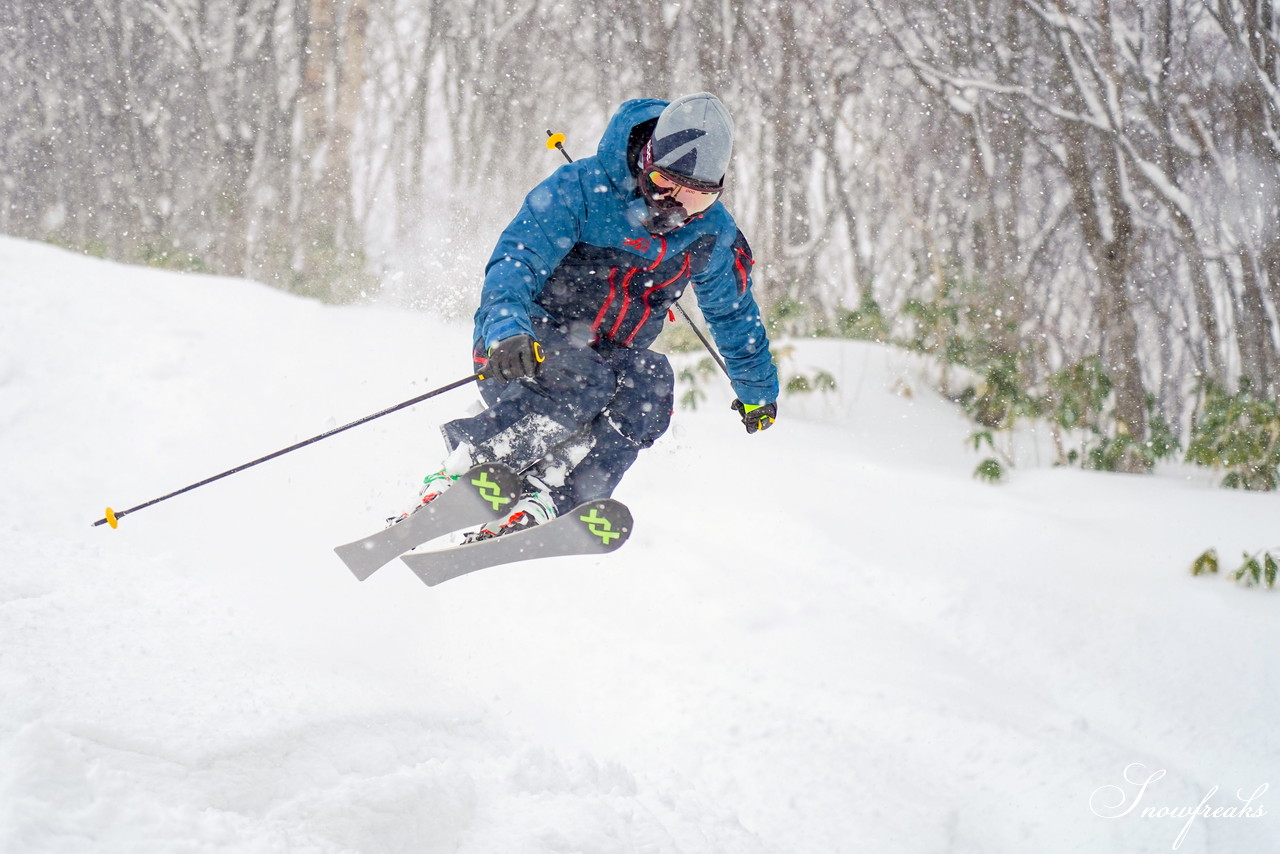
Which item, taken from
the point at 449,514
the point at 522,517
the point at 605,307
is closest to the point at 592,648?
the point at 522,517

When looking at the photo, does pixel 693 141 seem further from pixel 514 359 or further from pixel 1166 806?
pixel 1166 806

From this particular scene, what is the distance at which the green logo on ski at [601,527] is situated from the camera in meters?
2.72

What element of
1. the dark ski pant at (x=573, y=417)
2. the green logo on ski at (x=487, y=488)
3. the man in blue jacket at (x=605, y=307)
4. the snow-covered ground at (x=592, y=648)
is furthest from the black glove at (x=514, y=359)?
the snow-covered ground at (x=592, y=648)

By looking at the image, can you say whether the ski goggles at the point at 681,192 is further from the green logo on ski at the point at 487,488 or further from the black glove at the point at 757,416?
the green logo on ski at the point at 487,488

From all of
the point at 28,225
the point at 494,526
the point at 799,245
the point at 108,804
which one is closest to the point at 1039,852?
the point at 494,526

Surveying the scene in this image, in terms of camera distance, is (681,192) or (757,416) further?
(757,416)

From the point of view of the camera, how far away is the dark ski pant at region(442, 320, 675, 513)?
2.80 meters

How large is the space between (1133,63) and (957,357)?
2.16 m

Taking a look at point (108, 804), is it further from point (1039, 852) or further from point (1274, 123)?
point (1274, 123)

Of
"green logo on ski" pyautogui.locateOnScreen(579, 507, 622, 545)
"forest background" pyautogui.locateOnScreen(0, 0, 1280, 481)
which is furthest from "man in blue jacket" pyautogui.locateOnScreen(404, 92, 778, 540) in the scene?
"forest background" pyautogui.locateOnScreen(0, 0, 1280, 481)

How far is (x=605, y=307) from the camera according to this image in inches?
110

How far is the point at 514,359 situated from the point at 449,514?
0.73 metres

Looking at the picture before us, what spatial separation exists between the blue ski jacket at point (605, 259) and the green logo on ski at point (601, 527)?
558mm

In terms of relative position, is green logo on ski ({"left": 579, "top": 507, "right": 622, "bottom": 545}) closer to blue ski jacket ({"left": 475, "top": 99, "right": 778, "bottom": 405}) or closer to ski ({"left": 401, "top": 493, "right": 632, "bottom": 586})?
ski ({"left": 401, "top": 493, "right": 632, "bottom": 586})
